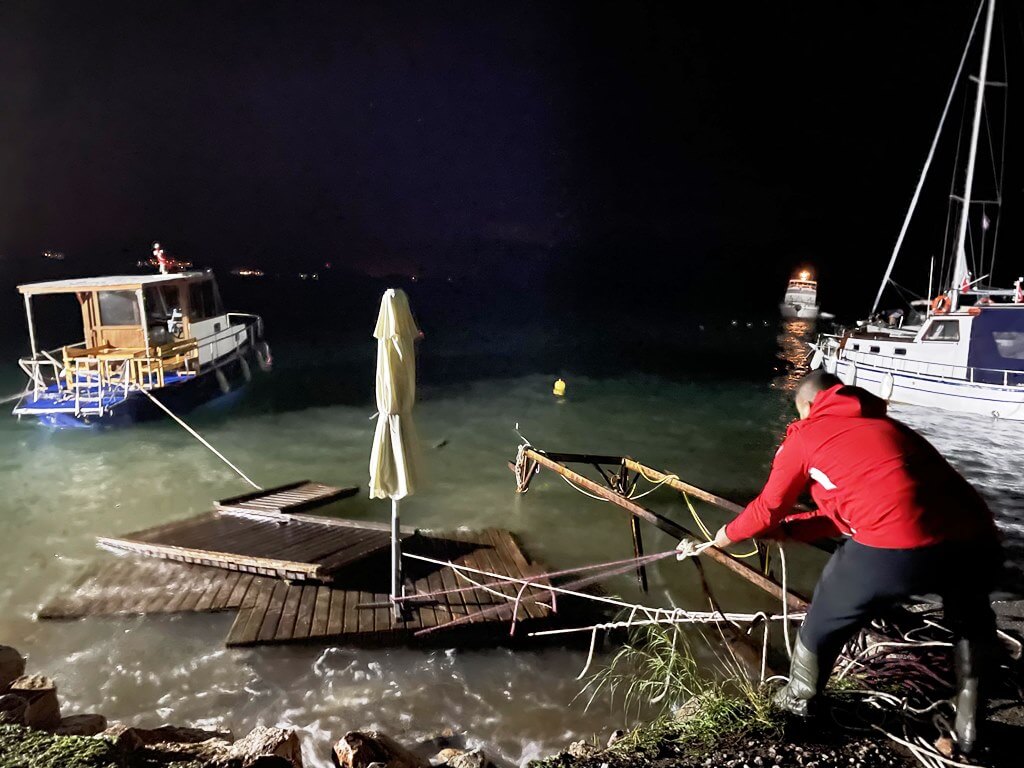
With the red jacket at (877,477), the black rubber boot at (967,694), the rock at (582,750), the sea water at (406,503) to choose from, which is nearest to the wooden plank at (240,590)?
the sea water at (406,503)

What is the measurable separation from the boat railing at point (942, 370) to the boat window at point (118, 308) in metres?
28.7

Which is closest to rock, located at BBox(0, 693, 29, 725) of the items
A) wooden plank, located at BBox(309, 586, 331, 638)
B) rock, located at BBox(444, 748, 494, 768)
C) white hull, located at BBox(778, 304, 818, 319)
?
wooden plank, located at BBox(309, 586, 331, 638)

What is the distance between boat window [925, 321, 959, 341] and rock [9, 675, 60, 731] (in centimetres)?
2729

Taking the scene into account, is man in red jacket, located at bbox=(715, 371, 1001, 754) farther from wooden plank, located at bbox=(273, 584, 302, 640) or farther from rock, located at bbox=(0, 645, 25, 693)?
rock, located at bbox=(0, 645, 25, 693)

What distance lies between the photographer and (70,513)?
38.8 feet

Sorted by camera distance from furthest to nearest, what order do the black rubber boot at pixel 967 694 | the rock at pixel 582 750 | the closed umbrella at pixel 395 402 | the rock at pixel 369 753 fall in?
the closed umbrella at pixel 395 402 → the rock at pixel 369 753 → the rock at pixel 582 750 → the black rubber boot at pixel 967 694

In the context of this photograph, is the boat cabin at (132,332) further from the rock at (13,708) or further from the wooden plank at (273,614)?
the rock at (13,708)

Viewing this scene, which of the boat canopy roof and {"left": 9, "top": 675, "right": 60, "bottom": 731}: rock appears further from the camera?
the boat canopy roof

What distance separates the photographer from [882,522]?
3184 millimetres

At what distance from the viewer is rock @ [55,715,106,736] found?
483cm

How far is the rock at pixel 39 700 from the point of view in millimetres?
4836

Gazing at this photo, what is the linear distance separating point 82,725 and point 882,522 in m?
6.62

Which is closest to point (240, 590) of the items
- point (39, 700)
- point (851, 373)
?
point (39, 700)

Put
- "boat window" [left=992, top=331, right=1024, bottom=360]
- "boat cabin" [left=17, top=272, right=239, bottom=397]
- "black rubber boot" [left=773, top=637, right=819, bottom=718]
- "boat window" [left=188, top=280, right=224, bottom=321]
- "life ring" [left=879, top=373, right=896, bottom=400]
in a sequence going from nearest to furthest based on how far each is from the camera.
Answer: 1. "black rubber boot" [left=773, top=637, right=819, bottom=718]
2. "boat cabin" [left=17, top=272, right=239, bottom=397]
3. "boat window" [left=992, top=331, right=1024, bottom=360]
4. "life ring" [left=879, top=373, right=896, bottom=400]
5. "boat window" [left=188, top=280, right=224, bottom=321]
